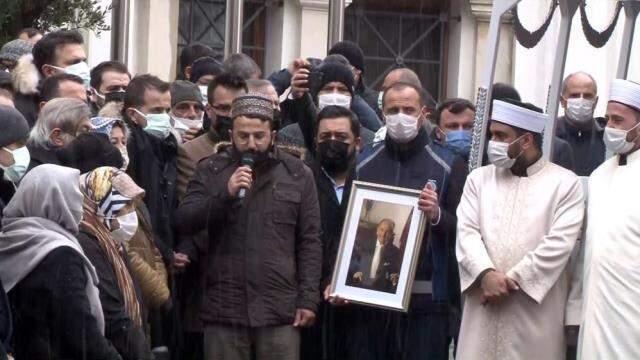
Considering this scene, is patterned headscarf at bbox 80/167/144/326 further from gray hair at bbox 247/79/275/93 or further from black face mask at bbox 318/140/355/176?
gray hair at bbox 247/79/275/93

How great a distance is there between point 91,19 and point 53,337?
774cm

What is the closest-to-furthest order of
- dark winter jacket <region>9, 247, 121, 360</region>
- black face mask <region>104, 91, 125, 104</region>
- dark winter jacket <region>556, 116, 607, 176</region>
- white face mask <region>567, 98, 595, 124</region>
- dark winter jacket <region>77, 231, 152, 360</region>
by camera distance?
dark winter jacket <region>9, 247, 121, 360</region>
dark winter jacket <region>77, 231, 152, 360</region>
black face mask <region>104, 91, 125, 104</region>
dark winter jacket <region>556, 116, 607, 176</region>
white face mask <region>567, 98, 595, 124</region>

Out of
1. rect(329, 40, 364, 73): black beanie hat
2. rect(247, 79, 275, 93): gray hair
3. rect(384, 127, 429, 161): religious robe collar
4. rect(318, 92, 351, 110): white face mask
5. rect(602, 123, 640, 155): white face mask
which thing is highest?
rect(329, 40, 364, 73): black beanie hat

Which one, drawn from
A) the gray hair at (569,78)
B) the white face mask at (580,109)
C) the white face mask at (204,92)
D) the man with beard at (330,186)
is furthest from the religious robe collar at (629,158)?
the white face mask at (204,92)

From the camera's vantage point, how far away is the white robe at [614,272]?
8.73 m

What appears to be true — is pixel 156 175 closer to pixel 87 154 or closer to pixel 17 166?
pixel 87 154

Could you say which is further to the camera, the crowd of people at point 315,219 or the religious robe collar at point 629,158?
the religious robe collar at point 629,158

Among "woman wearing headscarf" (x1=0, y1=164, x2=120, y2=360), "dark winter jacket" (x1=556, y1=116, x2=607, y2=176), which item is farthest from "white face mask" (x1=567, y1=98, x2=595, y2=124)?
"woman wearing headscarf" (x1=0, y1=164, x2=120, y2=360)

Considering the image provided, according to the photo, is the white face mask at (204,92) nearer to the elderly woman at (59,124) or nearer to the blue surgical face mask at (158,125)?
the blue surgical face mask at (158,125)

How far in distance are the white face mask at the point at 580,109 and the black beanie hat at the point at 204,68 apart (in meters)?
2.46

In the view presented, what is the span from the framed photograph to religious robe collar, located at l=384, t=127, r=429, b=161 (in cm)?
30

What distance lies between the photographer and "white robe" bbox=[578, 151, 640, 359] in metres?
8.73

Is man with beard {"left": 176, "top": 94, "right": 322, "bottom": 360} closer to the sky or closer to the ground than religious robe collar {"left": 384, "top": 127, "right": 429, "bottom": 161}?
closer to the ground

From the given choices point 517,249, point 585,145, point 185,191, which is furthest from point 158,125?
point 585,145
